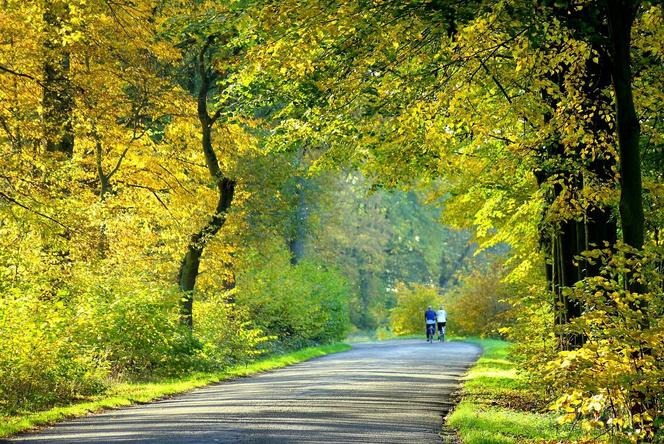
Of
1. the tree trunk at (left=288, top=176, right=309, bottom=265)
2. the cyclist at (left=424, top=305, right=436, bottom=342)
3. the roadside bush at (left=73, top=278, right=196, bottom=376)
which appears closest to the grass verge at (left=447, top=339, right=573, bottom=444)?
the roadside bush at (left=73, top=278, right=196, bottom=376)

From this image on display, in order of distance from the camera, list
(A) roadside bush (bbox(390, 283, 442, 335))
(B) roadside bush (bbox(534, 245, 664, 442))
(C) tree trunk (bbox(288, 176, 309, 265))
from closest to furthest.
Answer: (B) roadside bush (bbox(534, 245, 664, 442))
(C) tree trunk (bbox(288, 176, 309, 265))
(A) roadside bush (bbox(390, 283, 442, 335))

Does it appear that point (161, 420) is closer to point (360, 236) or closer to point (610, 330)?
point (610, 330)

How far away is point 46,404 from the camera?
15.1 m

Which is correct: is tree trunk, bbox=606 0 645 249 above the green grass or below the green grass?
above

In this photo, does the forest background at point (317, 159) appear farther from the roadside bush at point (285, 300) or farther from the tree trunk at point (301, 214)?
the tree trunk at point (301, 214)

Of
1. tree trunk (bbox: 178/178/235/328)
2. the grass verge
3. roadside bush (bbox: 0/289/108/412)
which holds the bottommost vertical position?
the grass verge

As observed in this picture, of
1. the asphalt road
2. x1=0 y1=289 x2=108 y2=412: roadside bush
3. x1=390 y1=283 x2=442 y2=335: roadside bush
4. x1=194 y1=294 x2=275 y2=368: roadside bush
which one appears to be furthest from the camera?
x1=390 y1=283 x2=442 y2=335: roadside bush

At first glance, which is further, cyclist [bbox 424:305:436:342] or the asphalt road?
cyclist [bbox 424:305:436:342]

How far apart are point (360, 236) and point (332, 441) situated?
202 ft

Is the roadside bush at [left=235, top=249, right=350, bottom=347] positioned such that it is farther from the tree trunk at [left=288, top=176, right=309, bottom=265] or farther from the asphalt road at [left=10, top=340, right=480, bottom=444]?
the asphalt road at [left=10, top=340, right=480, bottom=444]

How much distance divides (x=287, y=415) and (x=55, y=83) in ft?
28.2

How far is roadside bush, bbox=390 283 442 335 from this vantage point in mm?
62750


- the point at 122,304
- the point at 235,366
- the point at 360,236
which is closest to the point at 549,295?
the point at 122,304

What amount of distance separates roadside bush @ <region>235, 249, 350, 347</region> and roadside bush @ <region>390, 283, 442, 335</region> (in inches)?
723
